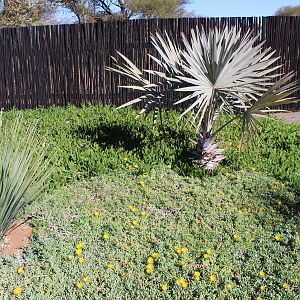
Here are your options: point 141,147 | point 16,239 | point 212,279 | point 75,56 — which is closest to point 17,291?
point 16,239

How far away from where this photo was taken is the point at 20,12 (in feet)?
44.1

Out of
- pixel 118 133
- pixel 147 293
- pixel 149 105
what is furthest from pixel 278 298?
pixel 118 133

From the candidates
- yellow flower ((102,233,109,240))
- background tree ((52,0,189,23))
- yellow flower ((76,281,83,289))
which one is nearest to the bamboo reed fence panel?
yellow flower ((102,233,109,240))

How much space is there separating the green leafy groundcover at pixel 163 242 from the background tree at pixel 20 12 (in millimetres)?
10670

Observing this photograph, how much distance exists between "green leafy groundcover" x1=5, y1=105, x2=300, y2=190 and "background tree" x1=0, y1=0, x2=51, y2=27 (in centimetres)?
800

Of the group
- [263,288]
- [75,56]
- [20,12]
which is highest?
[20,12]

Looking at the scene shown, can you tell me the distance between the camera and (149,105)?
4.52 metres

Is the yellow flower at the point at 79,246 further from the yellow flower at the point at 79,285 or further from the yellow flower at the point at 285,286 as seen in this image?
the yellow flower at the point at 285,286

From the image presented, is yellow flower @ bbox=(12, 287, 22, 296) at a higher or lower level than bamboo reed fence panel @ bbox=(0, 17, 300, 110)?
lower

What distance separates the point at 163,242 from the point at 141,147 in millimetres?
1914

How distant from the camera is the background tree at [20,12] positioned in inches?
521

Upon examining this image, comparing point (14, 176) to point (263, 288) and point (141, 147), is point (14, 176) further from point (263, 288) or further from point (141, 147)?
point (141, 147)

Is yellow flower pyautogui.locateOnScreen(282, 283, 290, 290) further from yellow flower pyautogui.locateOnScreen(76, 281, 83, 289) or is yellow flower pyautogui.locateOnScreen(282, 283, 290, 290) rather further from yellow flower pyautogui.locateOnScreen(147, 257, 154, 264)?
yellow flower pyautogui.locateOnScreen(76, 281, 83, 289)

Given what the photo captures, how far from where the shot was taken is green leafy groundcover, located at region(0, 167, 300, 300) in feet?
9.43
